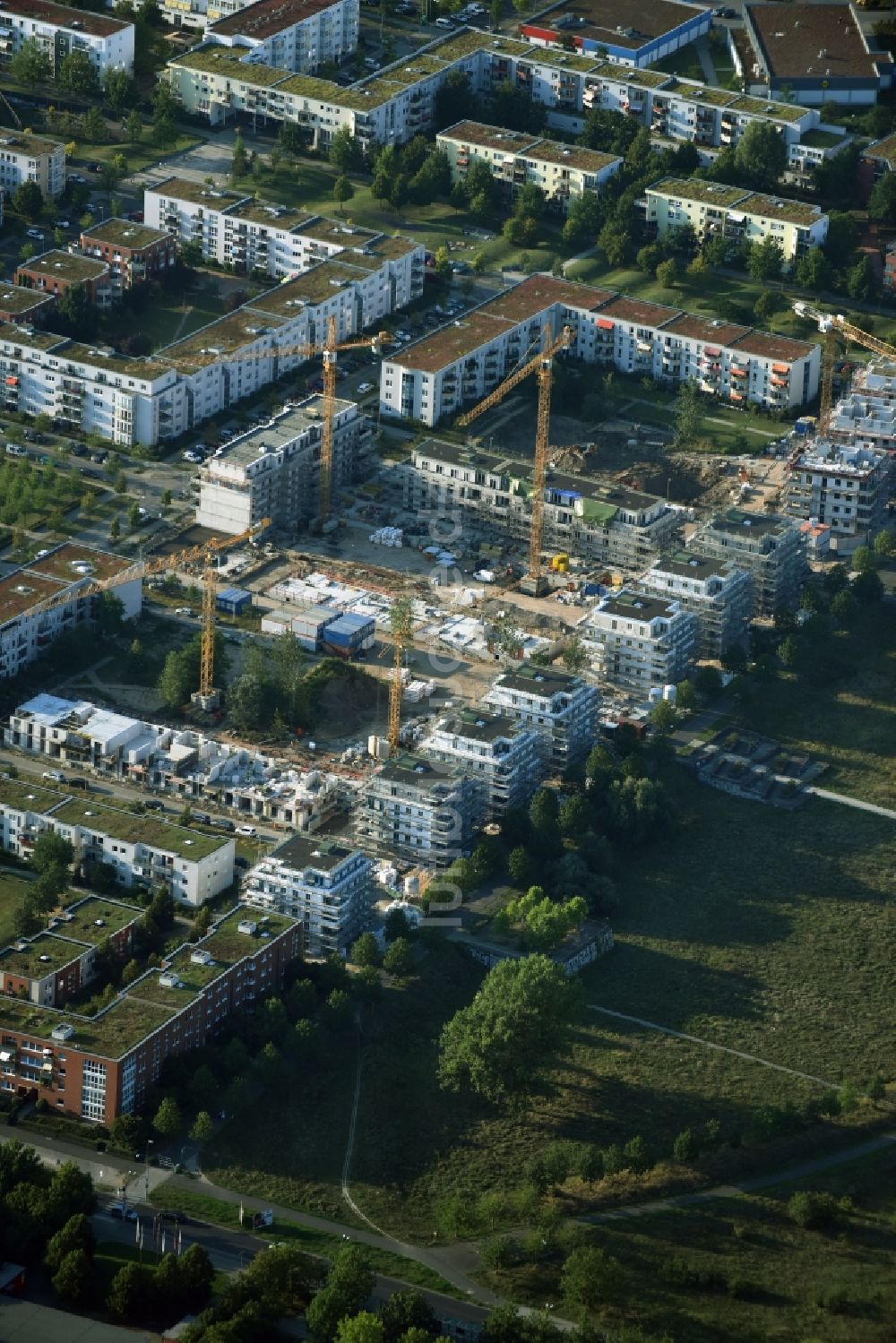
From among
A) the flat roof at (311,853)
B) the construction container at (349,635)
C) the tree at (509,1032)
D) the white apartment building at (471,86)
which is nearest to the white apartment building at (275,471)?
the construction container at (349,635)

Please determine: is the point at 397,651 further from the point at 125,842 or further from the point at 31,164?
the point at 31,164

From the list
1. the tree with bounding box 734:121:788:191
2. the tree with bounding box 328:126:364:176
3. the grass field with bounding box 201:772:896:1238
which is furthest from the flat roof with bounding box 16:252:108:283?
the grass field with bounding box 201:772:896:1238

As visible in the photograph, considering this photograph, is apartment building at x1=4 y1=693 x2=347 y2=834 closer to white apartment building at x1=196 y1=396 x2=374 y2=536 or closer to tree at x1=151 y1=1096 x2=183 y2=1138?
white apartment building at x1=196 y1=396 x2=374 y2=536

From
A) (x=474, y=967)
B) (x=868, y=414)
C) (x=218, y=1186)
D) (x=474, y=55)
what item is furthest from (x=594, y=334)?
(x=218, y=1186)

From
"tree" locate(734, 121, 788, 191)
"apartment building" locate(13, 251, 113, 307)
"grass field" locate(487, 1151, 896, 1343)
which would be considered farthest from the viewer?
"tree" locate(734, 121, 788, 191)

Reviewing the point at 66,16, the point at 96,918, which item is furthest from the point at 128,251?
the point at 96,918

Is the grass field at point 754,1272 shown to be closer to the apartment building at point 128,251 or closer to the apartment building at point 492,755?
the apartment building at point 492,755

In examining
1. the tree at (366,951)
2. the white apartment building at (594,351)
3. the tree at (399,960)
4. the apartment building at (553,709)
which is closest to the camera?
the tree at (399,960)
